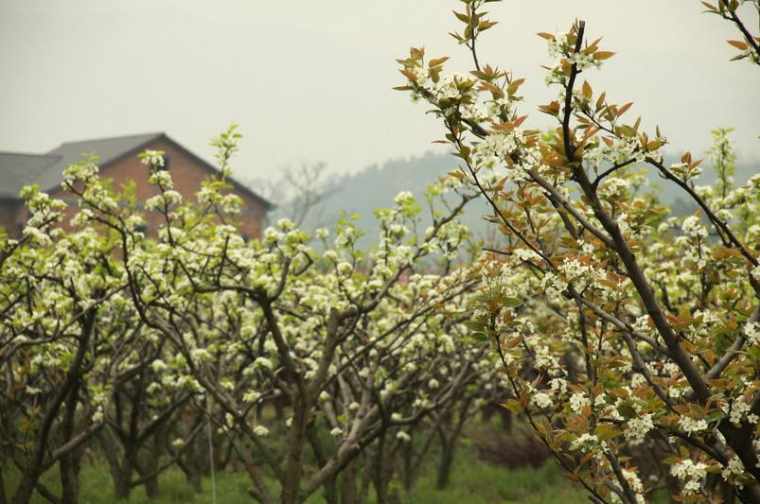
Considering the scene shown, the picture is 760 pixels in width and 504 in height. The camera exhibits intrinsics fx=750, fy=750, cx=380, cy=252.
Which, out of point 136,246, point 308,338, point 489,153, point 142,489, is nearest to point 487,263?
point 489,153

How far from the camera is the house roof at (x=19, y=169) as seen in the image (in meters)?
43.1

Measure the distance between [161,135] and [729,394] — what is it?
44366 millimetres

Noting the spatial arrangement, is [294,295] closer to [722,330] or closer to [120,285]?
[120,285]

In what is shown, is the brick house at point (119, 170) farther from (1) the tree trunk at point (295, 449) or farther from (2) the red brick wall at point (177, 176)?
(1) the tree trunk at point (295, 449)

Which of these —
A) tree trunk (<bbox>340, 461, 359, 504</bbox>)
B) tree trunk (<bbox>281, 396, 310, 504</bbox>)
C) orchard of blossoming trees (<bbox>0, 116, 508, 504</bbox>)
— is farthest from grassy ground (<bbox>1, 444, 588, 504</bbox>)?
tree trunk (<bbox>281, 396, 310, 504</bbox>)

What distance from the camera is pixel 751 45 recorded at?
3.14 metres

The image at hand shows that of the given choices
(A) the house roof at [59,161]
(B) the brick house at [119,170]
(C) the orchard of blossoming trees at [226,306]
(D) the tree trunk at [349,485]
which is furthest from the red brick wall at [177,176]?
(D) the tree trunk at [349,485]

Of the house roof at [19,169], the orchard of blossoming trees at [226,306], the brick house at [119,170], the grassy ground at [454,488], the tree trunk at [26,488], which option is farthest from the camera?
the house roof at [19,169]

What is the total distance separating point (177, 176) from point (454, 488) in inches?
1405

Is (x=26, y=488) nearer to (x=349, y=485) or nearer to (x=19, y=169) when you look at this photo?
(x=349, y=485)

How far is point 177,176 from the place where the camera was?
45594 mm

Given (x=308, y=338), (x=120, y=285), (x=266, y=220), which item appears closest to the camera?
(x=120, y=285)

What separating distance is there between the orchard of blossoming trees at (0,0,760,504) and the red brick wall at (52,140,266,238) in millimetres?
29996

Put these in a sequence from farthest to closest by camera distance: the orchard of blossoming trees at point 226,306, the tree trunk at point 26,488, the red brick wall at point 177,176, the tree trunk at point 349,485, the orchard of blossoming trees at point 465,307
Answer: the red brick wall at point 177,176 → the tree trunk at point 349,485 → the tree trunk at point 26,488 → the orchard of blossoming trees at point 226,306 → the orchard of blossoming trees at point 465,307
